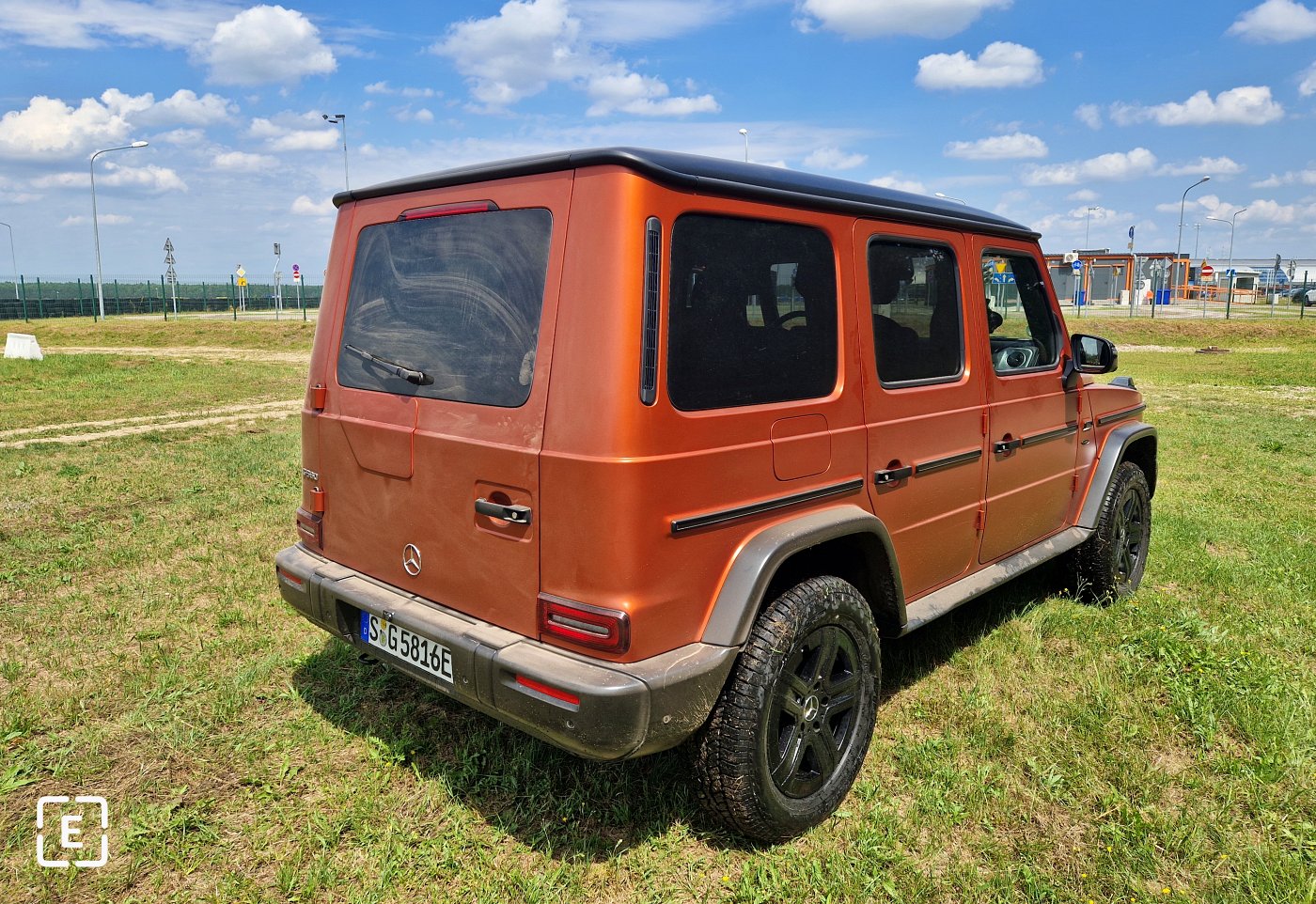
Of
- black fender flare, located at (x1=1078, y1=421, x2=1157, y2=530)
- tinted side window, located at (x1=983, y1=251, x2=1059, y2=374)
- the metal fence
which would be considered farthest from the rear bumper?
the metal fence

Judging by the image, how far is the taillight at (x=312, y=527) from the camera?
11.0 ft

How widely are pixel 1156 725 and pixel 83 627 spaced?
16.4ft

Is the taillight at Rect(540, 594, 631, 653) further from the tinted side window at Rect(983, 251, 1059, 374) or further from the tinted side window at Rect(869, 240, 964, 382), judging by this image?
the tinted side window at Rect(983, 251, 1059, 374)

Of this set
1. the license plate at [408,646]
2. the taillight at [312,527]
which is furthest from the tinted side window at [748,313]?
the taillight at [312,527]

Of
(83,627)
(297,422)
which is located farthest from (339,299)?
(297,422)

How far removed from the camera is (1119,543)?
4734 millimetres

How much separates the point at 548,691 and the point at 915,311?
2058 millimetres

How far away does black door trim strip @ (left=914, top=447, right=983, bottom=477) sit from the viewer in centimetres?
337

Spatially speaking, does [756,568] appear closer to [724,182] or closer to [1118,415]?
[724,182]

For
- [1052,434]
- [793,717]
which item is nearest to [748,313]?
[793,717]

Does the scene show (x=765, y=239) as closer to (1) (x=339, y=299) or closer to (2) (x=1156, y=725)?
(1) (x=339, y=299)

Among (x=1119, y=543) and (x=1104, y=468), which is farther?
(x=1119, y=543)

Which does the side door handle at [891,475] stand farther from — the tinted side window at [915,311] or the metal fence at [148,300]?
the metal fence at [148,300]

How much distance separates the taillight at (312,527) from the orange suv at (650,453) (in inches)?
0.5
